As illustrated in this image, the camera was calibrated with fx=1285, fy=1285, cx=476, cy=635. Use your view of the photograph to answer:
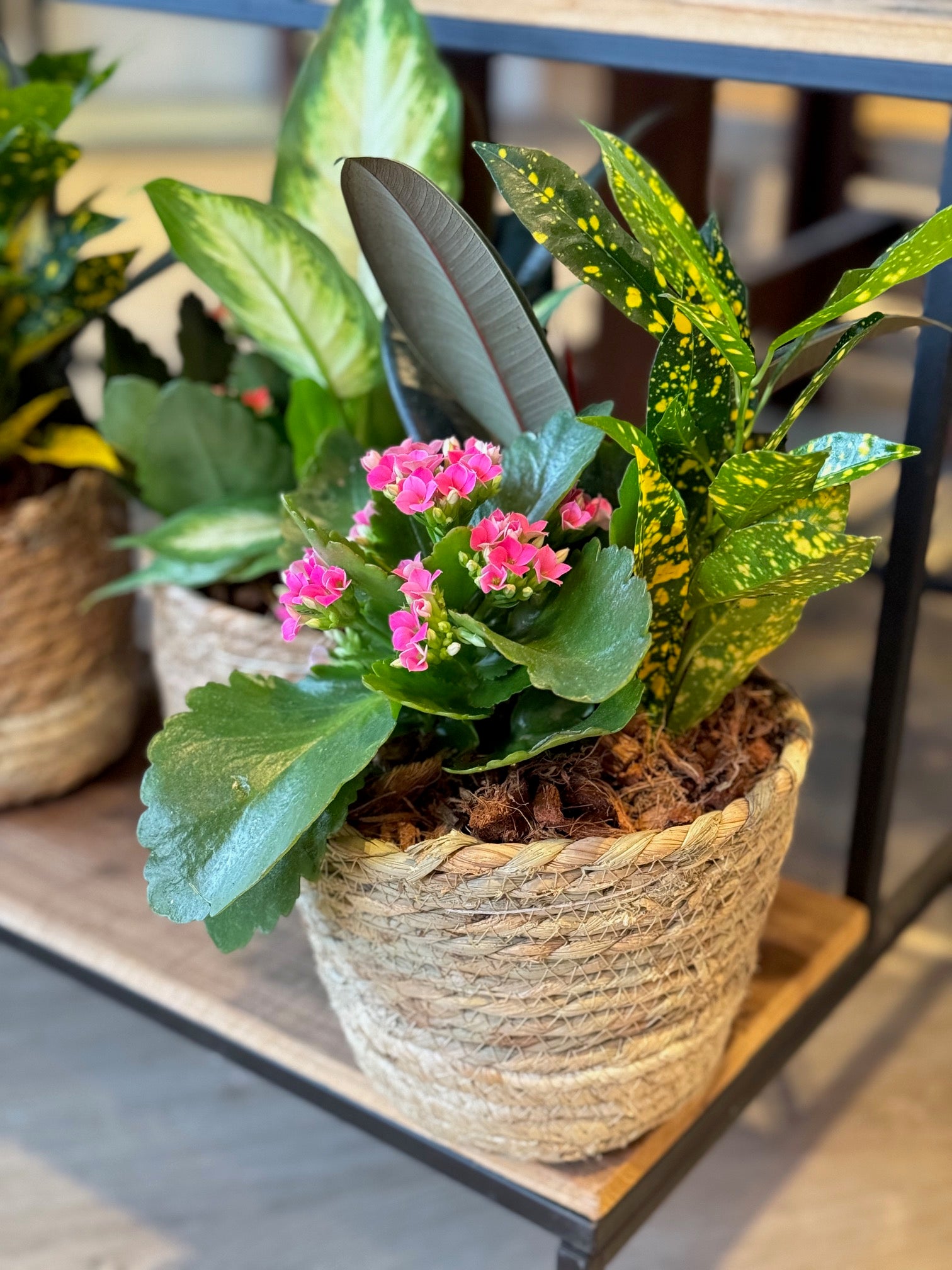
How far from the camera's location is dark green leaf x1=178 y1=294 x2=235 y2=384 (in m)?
0.91

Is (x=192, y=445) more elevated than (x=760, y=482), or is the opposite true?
(x=760, y=482)

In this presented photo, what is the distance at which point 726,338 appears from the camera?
0.50 meters

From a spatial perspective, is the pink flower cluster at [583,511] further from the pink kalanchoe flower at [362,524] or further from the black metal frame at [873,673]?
the black metal frame at [873,673]

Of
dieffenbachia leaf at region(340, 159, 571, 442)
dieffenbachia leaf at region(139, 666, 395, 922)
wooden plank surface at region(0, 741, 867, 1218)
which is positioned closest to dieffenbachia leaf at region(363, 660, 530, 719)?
dieffenbachia leaf at region(139, 666, 395, 922)

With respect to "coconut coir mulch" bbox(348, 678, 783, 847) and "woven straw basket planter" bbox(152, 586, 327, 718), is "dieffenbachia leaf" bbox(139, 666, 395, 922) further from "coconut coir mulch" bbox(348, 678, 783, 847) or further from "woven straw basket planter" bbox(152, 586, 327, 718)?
"woven straw basket planter" bbox(152, 586, 327, 718)

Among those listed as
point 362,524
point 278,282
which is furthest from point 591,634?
point 278,282

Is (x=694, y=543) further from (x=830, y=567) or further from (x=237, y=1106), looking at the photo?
(x=237, y=1106)

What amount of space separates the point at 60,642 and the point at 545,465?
514mm

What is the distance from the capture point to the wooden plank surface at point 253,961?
690 mm

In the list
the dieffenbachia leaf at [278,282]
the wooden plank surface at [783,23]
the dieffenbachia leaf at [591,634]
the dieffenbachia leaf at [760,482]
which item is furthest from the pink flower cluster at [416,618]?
the wooden plank surface at [783,23]

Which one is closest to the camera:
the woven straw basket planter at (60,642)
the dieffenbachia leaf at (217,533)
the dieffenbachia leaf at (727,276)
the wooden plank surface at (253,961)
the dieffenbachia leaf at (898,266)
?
the dieffenbachia leaf at (898,266)

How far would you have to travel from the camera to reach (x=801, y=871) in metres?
1.23

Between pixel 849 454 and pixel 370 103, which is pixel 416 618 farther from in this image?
pixel 370 103

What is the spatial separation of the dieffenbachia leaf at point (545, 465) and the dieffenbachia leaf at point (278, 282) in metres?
0.19
